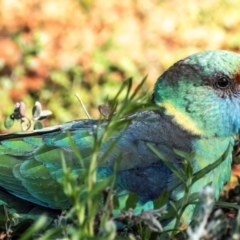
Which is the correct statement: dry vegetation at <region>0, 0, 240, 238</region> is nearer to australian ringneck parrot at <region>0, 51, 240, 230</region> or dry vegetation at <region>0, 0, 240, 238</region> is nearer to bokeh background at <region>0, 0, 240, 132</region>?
bokeh background at <region>0, 0, 240, 132</region>

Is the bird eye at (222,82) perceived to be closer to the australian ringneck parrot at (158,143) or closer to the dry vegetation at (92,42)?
the australian ringneck parrot at (158,143)

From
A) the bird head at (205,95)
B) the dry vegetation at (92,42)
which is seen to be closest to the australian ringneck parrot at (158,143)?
the bird head at (205,95)

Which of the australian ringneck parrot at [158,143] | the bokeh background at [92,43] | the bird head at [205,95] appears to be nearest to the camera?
the australian ringneck parrot at [158,143]

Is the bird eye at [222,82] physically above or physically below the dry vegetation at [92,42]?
above

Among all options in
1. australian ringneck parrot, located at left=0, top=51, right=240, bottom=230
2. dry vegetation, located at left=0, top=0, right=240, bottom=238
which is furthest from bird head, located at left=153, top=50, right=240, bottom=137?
dry vegetation, located at left=0, top=0, right=240, bottom=238

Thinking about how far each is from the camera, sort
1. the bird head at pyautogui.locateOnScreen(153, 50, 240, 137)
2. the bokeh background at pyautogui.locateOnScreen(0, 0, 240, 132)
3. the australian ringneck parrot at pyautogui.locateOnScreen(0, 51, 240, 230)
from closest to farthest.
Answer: the australian ringneck parrot at pyautogui.locateOnScreen(0, 51, 240, 230) → the bird head at pyautogui.locateOnScreen(153, 50, 240, 137) → the bokeh background at pyautogui.locateOnScreen(0, 0, 240, 132)

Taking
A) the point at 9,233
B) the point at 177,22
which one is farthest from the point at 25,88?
the point at 9,233

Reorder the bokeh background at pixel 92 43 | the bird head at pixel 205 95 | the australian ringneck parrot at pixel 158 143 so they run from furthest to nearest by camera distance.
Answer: the bokeh background at pixel 92 43, the bird head at pixel 205 95, the australian ringneck parrot at pixel 158 143

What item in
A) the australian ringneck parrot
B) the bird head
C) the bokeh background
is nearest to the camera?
the australian ringneck parrot
